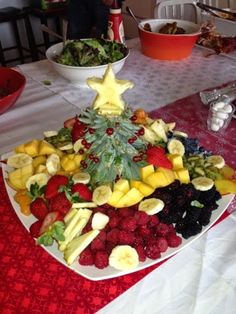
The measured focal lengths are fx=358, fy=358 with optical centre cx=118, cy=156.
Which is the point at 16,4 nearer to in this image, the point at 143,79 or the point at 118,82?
the point at 143,79

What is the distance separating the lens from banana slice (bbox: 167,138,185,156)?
78cm

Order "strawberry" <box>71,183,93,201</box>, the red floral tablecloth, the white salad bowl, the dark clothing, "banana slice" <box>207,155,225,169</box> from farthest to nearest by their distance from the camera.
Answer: the dark clothing, the white salad bowl, "banana slice" <box>207,155,225,169</box>, "strawberry" <box>71,183,93,201</box>, the red floral tablecloth

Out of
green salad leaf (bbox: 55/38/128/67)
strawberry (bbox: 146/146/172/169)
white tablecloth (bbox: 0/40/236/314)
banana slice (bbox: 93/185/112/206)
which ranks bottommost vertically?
white tablecloth (bbox: 0/40/236/314)

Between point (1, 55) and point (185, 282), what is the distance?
2412mm

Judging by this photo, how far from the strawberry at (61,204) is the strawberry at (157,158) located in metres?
0.18

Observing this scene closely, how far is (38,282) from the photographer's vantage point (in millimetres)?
589

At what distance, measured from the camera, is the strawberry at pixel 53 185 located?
67 centimetres

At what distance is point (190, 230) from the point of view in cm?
62

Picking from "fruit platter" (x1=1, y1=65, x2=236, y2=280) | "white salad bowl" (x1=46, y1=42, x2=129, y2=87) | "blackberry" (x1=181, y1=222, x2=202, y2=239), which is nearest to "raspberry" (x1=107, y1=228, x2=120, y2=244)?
"fruit platter" (x1=1, y1=65, x2=236, y2=280)

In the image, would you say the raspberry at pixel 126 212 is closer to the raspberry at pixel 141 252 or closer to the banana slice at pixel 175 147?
the raspberry at pixel 141 252

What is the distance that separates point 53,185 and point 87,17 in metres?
1.71

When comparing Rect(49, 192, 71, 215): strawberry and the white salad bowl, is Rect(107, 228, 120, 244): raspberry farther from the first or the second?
the white salad bowl

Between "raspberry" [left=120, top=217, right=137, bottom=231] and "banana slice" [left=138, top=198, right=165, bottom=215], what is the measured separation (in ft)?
0.10

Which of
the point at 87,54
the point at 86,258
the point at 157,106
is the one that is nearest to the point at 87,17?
the point at 87,54
